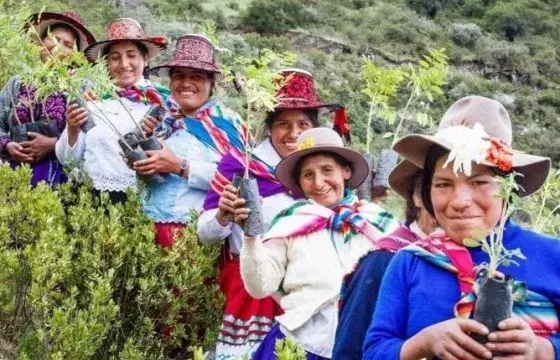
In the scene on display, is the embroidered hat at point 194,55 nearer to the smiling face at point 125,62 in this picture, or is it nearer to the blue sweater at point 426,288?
the smiling face at point 125,62

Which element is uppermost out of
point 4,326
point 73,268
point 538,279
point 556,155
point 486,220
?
point 486,220

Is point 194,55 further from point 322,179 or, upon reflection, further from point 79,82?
point 322,179

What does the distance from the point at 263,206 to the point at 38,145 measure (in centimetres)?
161

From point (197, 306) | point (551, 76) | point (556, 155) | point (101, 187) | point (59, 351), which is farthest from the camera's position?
point (551, 76)

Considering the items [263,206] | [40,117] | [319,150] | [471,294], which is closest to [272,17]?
[40,117]

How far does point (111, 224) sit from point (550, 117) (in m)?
35.6

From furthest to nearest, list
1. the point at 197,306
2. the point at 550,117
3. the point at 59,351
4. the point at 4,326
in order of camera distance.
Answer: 1. the point at 550,117
2. the point at 197,306
3. the point at 4,326
4. the point at 59,351

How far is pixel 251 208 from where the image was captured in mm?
2822

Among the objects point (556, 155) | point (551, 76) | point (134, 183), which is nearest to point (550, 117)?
point (556, 155)

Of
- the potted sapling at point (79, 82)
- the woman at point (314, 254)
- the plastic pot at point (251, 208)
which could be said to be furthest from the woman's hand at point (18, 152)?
the plastic pot at point (251, 208)

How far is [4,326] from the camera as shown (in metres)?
3.38

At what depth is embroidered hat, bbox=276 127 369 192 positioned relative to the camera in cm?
331

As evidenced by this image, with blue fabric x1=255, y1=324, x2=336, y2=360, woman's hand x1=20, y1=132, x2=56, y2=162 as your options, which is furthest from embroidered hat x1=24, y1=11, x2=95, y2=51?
blue fabric x1=255, y1=324, x2=336, y2=360

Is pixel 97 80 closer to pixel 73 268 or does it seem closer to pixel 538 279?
pixel 73 268
